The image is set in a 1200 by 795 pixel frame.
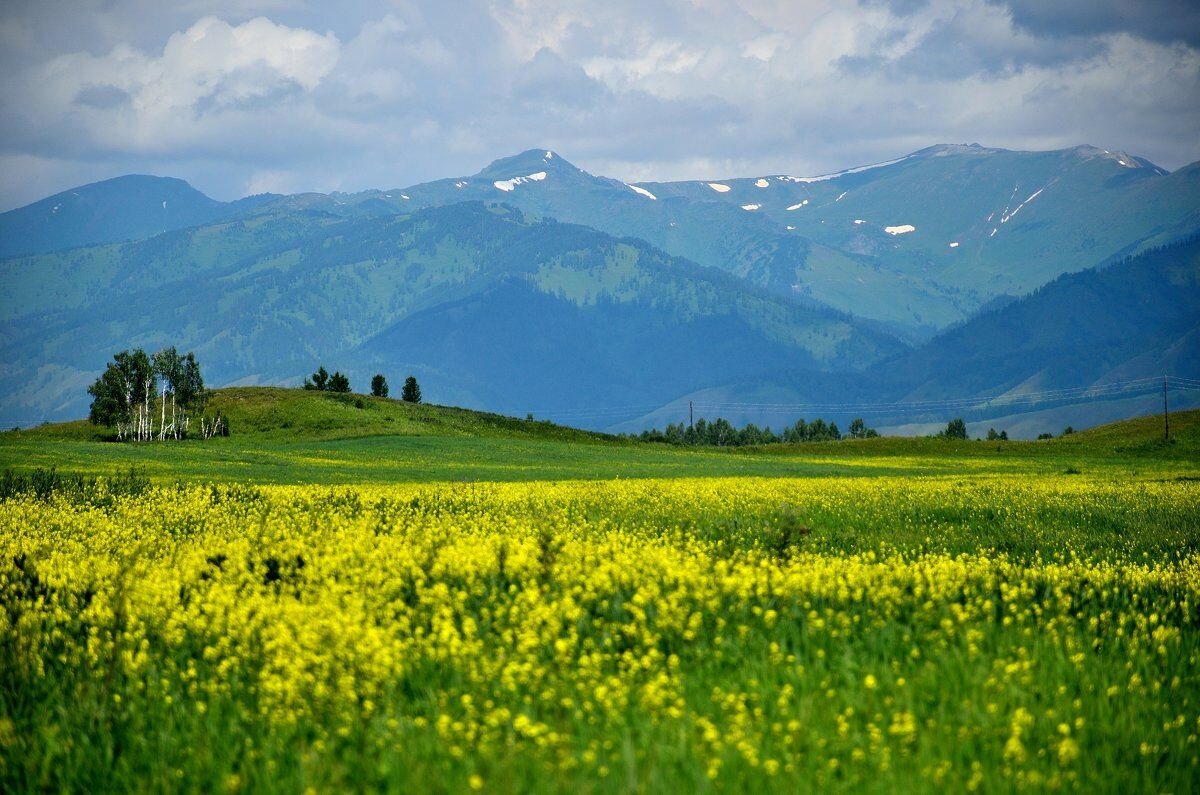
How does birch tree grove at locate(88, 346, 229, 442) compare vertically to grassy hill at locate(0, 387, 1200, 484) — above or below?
above

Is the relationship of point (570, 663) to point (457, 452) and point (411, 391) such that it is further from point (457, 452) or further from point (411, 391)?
point (411, 391)

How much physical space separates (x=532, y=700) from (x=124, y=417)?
118872 mm

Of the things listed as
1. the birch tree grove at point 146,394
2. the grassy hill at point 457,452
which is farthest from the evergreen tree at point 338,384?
the birch tree grove at point 146,394

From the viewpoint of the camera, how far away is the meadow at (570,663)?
9.02 metres

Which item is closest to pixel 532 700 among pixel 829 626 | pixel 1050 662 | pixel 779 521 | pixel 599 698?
pixel 599 698

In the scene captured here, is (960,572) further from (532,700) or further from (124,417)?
(124,417)

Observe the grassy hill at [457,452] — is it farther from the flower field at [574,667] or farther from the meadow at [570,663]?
the flower field at [574,667]

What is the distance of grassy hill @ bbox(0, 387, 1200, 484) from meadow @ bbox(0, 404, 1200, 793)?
2473cm

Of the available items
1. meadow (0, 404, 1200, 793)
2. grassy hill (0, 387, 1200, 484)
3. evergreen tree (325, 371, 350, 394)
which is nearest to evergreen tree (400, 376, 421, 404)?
evergreen tree (325, 371, 350, 394)

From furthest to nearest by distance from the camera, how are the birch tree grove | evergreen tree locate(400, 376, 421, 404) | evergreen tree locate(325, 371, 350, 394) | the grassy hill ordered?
evergreen tree locate(325, 371, 350, 394) → evergreen tree locate(400, 376, 421, 404) → the birch tree grove → the grassy hill

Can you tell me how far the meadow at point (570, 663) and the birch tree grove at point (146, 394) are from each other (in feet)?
331

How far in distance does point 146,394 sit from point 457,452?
56991 mm

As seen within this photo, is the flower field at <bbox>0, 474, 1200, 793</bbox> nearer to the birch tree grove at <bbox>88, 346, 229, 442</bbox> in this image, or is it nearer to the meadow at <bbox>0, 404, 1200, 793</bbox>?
the meadow at <bbox>0, 404, 1200, 793</bbox>

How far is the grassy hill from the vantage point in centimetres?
5106
